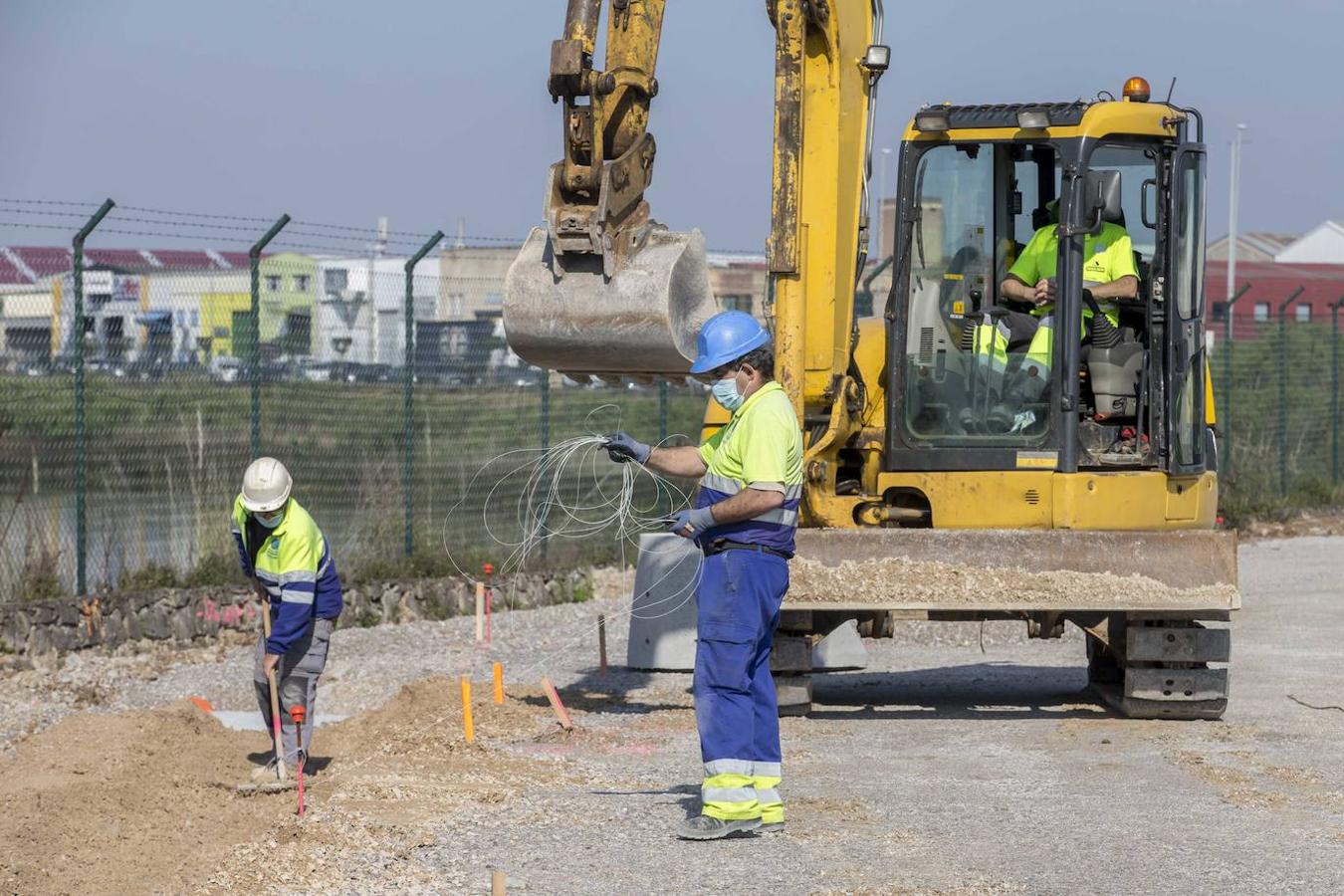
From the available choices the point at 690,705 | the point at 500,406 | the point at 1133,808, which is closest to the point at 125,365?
the point at 500,406

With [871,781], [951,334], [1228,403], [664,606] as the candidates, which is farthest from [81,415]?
[1228,403]

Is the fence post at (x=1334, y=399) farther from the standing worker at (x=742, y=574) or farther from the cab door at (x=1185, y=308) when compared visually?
the standing worker at (x=742, y=574)

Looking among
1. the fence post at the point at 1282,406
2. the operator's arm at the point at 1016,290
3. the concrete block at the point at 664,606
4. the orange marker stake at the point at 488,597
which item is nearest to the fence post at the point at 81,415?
the orange marker stake at the point at 488,597

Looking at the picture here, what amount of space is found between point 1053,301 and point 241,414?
6.91 metres

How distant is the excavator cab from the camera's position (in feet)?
34.3

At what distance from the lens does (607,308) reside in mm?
9906

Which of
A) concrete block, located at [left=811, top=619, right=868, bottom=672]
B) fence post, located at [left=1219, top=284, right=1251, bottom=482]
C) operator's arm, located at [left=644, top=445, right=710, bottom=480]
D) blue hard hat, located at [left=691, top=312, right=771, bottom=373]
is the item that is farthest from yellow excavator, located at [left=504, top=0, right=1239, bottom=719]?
fence post, located at [left=1219, top=284, right=1251, bottom=482]

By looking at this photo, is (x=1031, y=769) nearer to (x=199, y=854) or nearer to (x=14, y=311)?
(x=199, y=854)

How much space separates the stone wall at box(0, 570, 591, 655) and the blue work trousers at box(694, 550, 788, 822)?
479cm

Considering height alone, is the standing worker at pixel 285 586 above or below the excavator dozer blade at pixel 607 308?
below

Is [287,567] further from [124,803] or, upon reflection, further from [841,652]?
[841,652]

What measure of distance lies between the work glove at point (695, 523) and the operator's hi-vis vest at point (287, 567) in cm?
224

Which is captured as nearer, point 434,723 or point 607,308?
point 607,308

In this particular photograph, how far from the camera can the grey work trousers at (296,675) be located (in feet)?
30.4
